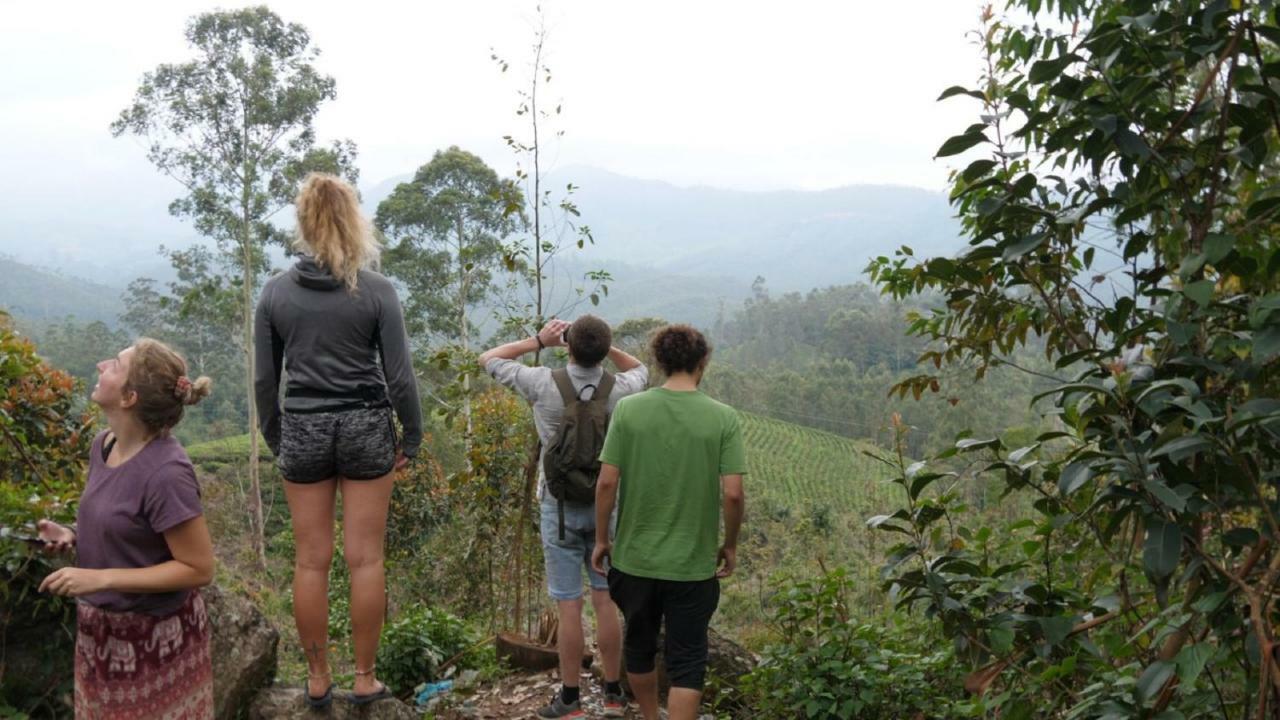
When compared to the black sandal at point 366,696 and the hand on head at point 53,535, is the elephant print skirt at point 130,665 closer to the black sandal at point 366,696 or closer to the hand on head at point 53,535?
the hand on head at point 53,535

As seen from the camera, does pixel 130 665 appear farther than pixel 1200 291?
Yes

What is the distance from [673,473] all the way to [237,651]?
5.62 ft

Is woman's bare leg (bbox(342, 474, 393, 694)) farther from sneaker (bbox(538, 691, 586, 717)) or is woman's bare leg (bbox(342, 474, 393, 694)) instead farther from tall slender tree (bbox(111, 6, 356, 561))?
tall slender tree (bbox(111, 6, 356, 561))

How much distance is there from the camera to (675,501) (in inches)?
122

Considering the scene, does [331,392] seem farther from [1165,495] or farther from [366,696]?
[1165,495]

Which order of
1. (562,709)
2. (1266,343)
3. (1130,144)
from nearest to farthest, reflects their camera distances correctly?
(1266,343), (1130,144), (562,709)

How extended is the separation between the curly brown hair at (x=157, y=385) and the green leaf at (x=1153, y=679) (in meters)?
2.14

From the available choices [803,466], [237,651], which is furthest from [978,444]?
[803,466]

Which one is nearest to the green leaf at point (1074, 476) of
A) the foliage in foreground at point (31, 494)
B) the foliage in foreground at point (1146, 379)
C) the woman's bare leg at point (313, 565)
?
the foliage in foreground at point (1146, 379)

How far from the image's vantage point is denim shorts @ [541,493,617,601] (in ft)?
11.9

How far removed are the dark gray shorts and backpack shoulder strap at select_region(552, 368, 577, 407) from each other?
30.6 inches

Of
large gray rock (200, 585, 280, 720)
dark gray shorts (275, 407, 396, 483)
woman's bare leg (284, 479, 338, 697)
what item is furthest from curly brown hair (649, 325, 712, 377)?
large gray rock (200, 585, 280, 720)

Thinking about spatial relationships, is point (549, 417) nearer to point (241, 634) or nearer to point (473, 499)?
point (241, 634)

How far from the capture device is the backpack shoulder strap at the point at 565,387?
11.9 ft
